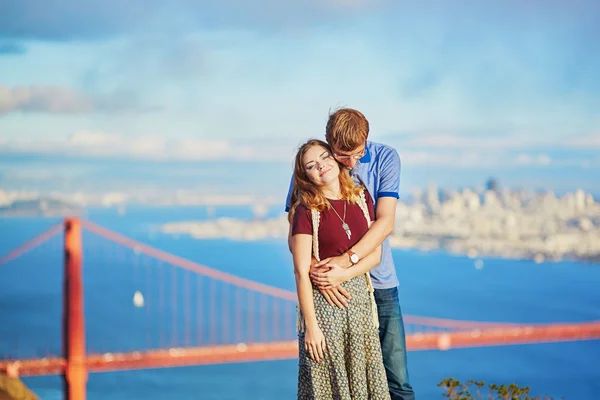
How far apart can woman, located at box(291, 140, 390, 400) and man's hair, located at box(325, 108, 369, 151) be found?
44 mm

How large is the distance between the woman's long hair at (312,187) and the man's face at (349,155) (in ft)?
Result: 0.06

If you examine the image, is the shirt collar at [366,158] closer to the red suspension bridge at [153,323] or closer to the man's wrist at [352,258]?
the man's wrist at [352,258]

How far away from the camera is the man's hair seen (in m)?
1.46

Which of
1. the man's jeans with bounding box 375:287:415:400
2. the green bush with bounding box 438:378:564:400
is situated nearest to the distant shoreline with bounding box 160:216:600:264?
the green bush with bounding box 438:378:564:400

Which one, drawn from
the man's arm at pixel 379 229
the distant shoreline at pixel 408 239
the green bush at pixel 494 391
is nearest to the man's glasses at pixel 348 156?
the man's arm at pixel 379 229

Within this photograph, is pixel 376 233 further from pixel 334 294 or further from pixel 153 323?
pixel 153 323

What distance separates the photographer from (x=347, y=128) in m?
1.47

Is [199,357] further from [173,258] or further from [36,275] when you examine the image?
[36,275]

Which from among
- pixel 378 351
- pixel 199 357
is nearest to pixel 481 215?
pixel 199 357

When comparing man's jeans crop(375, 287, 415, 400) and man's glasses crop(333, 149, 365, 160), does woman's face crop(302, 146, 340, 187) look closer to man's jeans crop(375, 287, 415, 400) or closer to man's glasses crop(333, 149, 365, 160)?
man's glasses crop(333, 149, 365, 160)

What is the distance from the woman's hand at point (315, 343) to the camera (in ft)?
4.93

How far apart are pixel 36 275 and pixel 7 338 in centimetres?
282

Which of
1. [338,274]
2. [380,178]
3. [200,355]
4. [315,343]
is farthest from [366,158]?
[200,355]

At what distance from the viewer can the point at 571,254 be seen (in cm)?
2439
